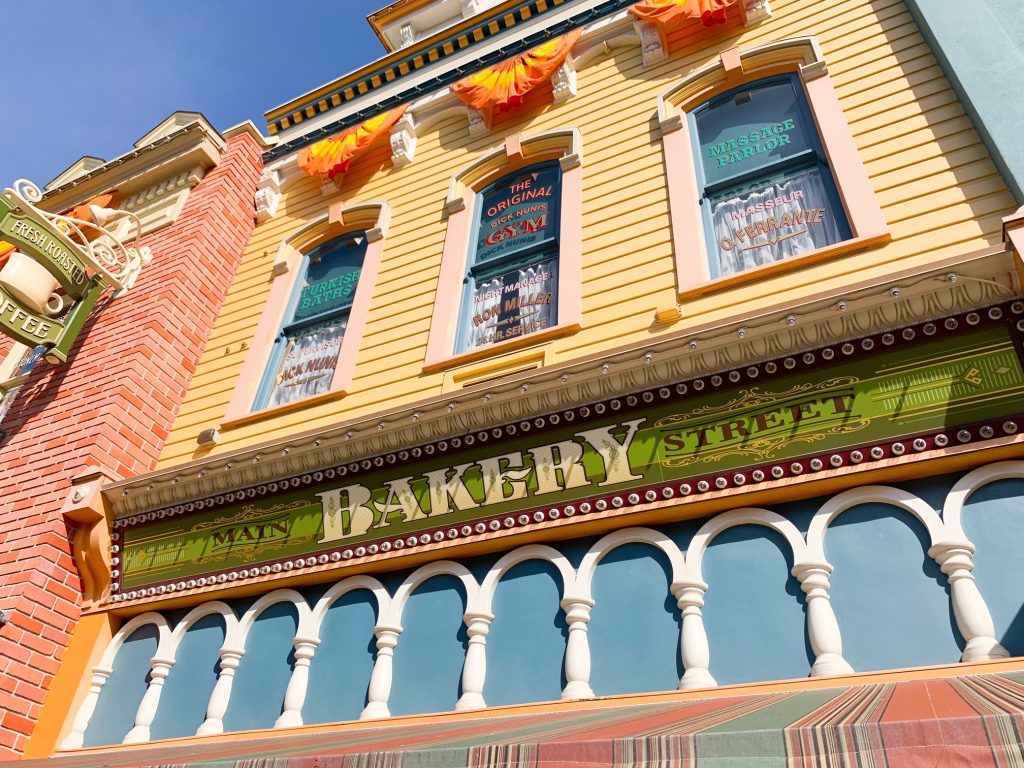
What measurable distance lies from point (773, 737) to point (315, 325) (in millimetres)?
6577

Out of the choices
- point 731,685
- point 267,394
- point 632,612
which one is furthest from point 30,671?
point 731,685

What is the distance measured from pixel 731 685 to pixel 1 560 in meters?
5.91

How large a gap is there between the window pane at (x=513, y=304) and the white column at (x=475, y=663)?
95.7 inches

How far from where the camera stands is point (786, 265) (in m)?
5.04

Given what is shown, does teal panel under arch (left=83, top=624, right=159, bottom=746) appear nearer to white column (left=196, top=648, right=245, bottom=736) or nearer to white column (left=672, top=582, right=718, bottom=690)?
white column (left=196, top=648, right=245, bottom=736)

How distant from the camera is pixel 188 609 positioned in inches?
229

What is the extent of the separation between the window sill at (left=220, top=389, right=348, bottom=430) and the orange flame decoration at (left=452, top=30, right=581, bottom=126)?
371 centimetres

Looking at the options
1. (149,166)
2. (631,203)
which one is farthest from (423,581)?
(149,166)

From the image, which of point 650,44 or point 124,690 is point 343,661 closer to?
point 124,690

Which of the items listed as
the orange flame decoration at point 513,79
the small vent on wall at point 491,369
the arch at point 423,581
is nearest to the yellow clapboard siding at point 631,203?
the small vent on wall at point 491,369

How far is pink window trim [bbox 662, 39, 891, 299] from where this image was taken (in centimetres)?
498

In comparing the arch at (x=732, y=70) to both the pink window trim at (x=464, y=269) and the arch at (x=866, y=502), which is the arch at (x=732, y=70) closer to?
the pink window trim at (x=464, y=269)

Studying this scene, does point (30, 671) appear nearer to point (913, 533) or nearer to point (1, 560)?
point (1, 560)

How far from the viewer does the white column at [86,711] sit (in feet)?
17.9
